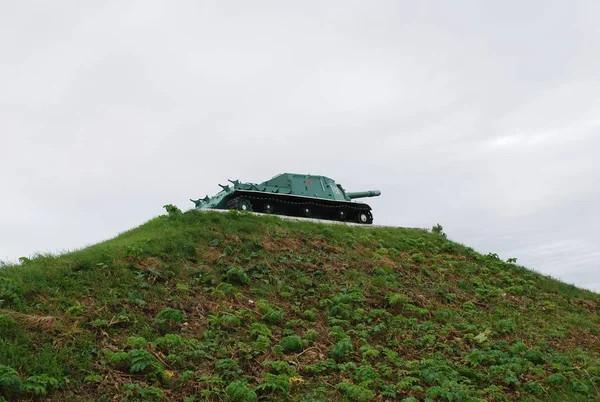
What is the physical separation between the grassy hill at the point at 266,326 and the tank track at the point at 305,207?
19.2 feet

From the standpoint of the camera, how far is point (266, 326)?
9.95m

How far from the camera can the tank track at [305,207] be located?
22391mm

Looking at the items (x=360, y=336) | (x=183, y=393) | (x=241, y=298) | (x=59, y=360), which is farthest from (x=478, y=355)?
(x=59, y=360)

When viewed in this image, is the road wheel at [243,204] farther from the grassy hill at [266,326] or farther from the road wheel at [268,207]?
the grassy hill at [266,326]

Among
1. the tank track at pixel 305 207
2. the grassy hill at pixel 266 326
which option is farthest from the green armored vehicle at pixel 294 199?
the grassy hill at pixel 266 326

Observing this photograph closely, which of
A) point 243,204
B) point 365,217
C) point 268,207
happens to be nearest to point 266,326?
point 243,204

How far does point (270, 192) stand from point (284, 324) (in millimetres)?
13157

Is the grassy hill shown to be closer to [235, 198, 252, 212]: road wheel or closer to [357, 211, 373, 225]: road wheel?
[235, 198, 252, 212]: road wheel

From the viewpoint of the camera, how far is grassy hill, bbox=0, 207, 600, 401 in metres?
7.67

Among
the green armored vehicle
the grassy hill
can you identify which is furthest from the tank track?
the grassy hill

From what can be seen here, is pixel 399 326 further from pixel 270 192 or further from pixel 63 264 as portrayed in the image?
pixel 270 192

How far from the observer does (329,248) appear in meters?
16.1

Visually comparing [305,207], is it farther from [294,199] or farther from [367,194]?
[367,194]

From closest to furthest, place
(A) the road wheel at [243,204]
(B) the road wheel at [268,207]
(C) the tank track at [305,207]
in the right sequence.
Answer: (A) the road wheel at [243,204], (C) the tank track at [305,207], (B) the road wheel at [268,207]
